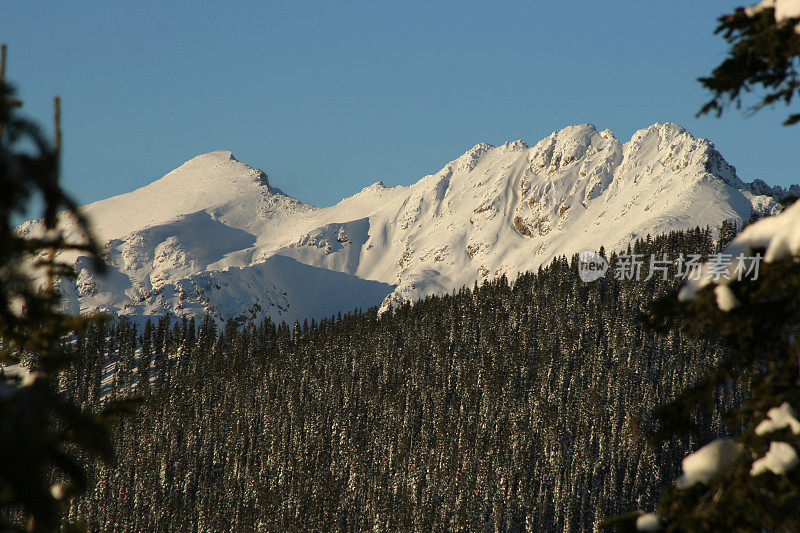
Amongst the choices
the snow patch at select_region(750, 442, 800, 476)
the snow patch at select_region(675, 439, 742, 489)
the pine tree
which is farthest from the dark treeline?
the pine tree

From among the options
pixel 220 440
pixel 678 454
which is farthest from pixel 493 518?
pixel 220 440

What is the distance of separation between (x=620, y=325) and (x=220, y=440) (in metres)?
80.6

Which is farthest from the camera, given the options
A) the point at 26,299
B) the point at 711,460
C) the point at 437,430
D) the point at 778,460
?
the point at 437,430

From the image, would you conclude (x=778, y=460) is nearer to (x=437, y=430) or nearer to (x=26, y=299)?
(x=26, y=299)

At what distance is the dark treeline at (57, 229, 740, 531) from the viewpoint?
458 ft

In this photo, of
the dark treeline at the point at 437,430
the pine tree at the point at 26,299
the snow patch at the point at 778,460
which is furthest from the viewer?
the dark treeline at the point at 437,430

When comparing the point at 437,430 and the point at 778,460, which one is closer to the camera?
the point at 778,460

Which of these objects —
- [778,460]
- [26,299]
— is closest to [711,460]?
[778,460]

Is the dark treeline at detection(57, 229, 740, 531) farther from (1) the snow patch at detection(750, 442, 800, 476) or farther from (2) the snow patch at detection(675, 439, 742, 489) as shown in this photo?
(1) the snow patch at detection(750, 442, 800, 476)

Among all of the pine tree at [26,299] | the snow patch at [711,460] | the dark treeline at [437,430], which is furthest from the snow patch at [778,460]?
the dark treeline at [437,430]

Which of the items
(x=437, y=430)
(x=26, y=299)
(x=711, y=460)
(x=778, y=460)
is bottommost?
(x=778, y=460)

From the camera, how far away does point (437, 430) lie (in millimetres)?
160250

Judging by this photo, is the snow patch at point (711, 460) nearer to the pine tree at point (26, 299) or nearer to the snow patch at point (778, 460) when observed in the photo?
the snow patch at point (778, 460)

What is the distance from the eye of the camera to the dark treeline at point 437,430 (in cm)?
13950
